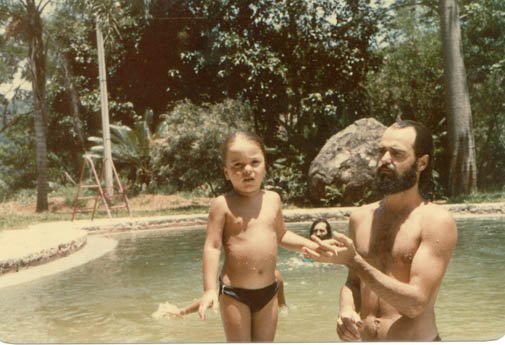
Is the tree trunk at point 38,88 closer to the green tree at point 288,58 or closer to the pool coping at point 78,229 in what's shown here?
the pool coping at point 78,229

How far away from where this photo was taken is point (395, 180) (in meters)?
2.09

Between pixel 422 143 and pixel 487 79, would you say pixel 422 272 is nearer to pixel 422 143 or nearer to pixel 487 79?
pixel 422 143

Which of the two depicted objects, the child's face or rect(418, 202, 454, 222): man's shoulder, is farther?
the child's face

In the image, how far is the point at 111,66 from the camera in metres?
10.1

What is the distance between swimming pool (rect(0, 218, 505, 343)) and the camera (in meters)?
4.73

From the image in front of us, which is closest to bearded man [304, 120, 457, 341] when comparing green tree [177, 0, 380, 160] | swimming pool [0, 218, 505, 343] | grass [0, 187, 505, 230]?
swimming pool [0, 218, 505, 343]

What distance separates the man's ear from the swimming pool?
1227 mm

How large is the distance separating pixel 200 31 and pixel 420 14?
3.29 meters

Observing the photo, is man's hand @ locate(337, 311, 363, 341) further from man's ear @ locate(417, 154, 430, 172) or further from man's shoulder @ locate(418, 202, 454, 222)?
man's ear @ locate(417, 154, 430, 172)

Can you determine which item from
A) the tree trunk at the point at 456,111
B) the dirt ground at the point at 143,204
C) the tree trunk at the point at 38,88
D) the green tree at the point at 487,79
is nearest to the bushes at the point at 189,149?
the dirt ground at the point at 143,204

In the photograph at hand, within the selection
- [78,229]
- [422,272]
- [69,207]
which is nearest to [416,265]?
[422,272]

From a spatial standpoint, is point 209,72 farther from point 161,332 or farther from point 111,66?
point 161,332

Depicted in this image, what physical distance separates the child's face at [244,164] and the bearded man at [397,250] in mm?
474

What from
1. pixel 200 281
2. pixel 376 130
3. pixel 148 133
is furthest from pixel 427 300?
pixel 148 133
